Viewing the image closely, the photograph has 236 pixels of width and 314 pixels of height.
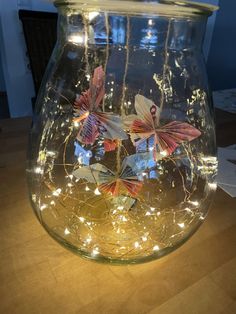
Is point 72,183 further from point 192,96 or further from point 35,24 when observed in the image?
point 35,24

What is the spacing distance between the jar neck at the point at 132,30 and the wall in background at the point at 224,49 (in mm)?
2068

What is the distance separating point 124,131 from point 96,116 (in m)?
0.04

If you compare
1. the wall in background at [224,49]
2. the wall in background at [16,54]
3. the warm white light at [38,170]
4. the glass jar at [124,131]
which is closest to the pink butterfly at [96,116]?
the glass jar at [124,131]

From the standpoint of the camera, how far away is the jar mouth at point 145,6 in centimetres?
27

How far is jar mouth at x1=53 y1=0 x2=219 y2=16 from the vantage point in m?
0.27

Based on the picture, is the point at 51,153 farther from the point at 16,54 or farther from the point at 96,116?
the point at 16,54

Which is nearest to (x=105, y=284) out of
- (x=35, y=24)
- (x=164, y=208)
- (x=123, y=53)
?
(x=164, y=208)

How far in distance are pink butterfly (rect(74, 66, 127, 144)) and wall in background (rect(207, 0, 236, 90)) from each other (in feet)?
6.88

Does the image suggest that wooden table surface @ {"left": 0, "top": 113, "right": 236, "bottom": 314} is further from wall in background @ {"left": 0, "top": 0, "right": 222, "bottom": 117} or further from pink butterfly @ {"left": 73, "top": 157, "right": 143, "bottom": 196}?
wall in background @ {"left": 0, "top": 0, "right": 222, "bottom": 117}

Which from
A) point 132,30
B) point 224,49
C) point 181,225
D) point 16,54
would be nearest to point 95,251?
point 181,225

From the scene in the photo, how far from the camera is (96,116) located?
13.1 inches

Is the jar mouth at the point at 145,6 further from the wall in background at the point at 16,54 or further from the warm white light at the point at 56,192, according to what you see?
the wall in background at the point at 16,54

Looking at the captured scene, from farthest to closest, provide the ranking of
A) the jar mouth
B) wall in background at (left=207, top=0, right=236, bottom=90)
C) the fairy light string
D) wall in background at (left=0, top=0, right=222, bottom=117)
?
wall in background at (left=207, top=0, right=236, bottom=90)
wall in background at (left=0, top=0, right=222, bottom=117)
the fairy light string
the jar mouth

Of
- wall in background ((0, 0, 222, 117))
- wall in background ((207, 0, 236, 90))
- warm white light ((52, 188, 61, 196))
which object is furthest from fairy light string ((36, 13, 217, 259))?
wall in background ((207, 0, 236, 90))
